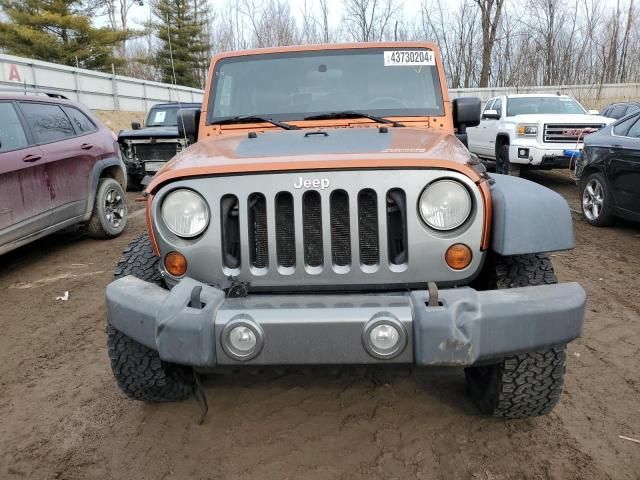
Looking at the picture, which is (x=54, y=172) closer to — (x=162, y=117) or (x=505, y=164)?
(x=162, y=117)

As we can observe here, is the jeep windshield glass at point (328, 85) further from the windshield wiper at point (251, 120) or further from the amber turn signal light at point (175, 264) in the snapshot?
the amber turn signal light at point (175, 264)

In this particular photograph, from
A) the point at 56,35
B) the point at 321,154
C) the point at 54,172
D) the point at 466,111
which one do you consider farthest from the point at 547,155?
the point at 56,35

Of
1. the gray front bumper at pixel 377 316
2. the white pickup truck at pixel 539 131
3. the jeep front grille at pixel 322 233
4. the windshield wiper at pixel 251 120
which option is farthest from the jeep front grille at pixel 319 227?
the white pickup truck at pixel 539 131

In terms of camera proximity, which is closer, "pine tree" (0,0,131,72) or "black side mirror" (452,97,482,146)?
"black side mirror" (452,97,482,146)

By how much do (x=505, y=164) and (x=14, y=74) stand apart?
15.6 metres

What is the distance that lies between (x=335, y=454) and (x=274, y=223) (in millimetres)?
1090

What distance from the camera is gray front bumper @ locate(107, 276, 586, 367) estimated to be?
1874 mm

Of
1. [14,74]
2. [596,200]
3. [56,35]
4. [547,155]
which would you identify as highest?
[56,35]

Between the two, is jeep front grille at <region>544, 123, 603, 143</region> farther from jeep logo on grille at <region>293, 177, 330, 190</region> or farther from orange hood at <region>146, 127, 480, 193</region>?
jeep logo on grille at <region>293, 177, 330, 190</region>

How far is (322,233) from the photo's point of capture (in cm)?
215

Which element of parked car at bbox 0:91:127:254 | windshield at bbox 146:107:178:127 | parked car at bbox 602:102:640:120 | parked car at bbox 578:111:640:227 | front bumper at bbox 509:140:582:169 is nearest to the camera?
parked car at bbox 0:91:127:254

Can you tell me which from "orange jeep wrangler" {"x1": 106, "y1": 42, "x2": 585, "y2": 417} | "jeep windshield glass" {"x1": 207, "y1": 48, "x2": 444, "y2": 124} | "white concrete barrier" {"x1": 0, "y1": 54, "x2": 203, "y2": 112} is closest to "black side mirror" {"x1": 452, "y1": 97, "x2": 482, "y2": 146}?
"jeep windshield glass" {"x1": 207, "y1": 48, "x2": 444, "y2": 124}

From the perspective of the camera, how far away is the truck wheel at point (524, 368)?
2.29m

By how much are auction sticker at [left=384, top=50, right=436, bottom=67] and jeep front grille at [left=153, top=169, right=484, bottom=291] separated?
64.2 inches
